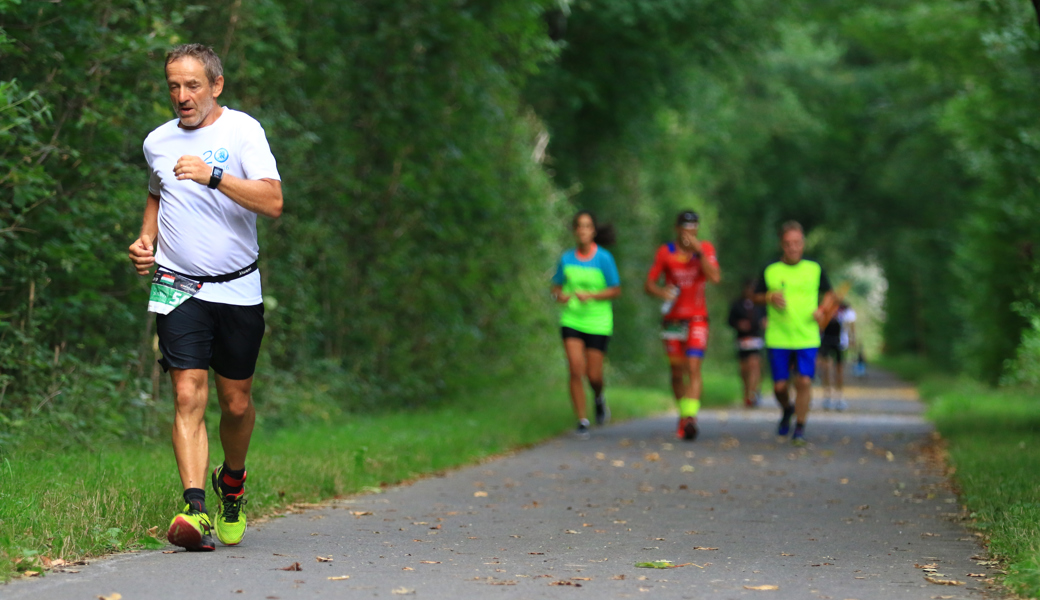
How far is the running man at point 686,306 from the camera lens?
42.8ft

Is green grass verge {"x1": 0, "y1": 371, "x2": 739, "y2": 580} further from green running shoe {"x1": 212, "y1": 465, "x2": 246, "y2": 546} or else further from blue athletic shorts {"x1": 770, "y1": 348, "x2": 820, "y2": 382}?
blue athletic shorts {"x1": 770, "y1": 348, "x2": 820, "y2": 382}

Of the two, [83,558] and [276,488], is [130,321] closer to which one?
[276,488]

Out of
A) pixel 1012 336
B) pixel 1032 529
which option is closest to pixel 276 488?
pixel 1032 529

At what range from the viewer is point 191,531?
18.3 feet

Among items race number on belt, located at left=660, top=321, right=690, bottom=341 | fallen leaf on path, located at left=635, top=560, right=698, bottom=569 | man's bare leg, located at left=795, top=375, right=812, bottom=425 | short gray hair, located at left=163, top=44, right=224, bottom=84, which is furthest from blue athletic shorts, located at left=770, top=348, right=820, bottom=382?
short gray hair, located at left=163, top=44, right=224, bottom=84

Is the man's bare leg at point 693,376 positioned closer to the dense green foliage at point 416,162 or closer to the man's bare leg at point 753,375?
the dense green foliage at point 416,162

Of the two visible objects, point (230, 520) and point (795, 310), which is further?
point (795, 310)

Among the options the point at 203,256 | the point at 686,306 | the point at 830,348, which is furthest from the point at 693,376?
the point at 830,348

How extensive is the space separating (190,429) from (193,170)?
1.11 metres

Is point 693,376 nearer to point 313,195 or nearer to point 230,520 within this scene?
point 313,195

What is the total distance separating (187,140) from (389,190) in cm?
842

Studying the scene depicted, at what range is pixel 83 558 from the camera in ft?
18.0

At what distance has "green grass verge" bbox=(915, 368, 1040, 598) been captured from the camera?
562cm

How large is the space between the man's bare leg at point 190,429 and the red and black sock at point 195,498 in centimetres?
3
